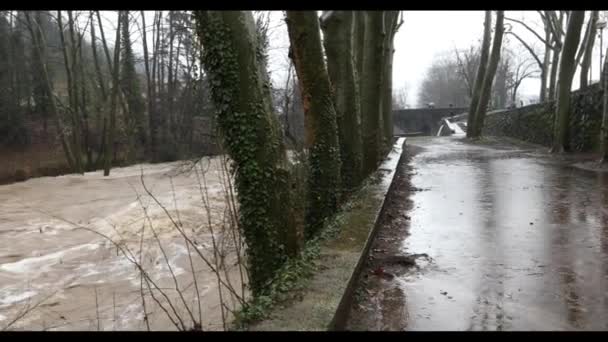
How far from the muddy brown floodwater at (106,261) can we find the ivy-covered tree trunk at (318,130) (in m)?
1.21

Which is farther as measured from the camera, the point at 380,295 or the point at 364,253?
the point at 364,253

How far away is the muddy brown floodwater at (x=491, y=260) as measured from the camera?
3472mm

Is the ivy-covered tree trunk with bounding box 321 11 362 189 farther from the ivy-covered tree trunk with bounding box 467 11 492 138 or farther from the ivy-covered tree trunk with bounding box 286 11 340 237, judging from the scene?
the ivy-covered tree trunk with bounding box 467 11 492 138

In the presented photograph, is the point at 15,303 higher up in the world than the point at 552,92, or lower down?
lower down

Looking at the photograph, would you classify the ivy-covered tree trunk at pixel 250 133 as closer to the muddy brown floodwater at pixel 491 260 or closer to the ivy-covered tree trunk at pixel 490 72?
the muddy brown floodwater at pixel 491 260

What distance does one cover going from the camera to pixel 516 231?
19.1 feet

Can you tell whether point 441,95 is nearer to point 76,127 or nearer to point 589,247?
point 76,127

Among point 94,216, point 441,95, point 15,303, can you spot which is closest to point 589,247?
point 15,303

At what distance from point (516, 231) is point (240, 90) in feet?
11.9

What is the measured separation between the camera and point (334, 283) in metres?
3.67

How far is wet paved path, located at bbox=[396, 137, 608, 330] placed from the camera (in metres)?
3.46

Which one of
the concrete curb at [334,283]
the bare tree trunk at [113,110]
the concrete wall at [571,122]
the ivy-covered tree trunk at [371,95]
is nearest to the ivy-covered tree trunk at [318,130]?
the concrete curb at [334,283]

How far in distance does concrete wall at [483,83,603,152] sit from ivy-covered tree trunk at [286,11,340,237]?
9.69m

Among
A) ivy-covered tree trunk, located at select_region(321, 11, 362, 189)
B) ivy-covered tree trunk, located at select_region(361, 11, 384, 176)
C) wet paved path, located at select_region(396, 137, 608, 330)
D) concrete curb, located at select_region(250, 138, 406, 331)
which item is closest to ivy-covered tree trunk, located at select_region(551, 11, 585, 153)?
wet paved path, located at select_region(396, 137, 608, 330)
